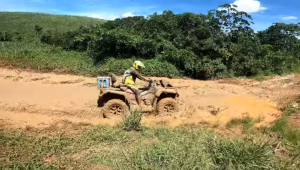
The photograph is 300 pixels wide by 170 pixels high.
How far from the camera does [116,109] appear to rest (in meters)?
9.53

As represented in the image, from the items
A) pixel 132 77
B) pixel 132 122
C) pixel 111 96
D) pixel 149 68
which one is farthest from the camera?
pixel 149 68

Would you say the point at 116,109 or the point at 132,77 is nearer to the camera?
the point at 116,109

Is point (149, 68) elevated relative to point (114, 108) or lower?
elevated

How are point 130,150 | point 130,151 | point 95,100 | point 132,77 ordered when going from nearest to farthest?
point 130,151
point 130,150
point 132,77
point 95,100

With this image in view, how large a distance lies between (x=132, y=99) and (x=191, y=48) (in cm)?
899

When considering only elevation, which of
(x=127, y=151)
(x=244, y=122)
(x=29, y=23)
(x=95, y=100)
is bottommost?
(x=244, y=122)

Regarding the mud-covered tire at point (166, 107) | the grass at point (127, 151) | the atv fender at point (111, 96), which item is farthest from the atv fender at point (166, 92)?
the grass at point (127, 151)

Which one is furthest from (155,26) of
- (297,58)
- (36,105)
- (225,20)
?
(36,105)

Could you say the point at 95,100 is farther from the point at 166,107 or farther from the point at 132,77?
the point at 166,107

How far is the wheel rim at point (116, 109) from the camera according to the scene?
31.2ft

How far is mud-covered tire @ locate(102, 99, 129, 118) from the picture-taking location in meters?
9.45

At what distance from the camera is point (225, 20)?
63.8ft

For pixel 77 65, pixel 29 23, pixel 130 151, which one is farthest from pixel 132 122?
pixel 29 23

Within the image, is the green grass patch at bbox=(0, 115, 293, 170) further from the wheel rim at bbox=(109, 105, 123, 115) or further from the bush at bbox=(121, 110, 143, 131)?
the wheel rim at bbox=(109, 105, 123, 115)
